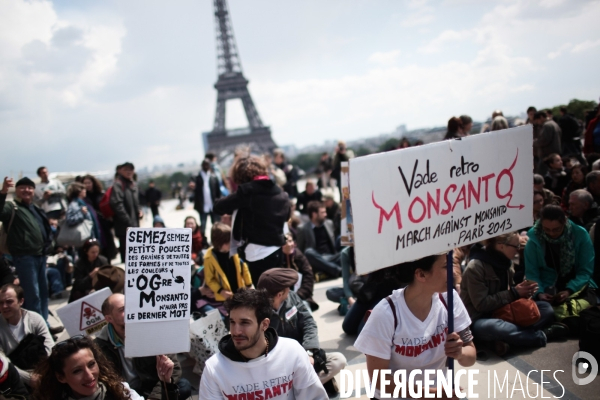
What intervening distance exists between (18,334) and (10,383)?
2.54 feet

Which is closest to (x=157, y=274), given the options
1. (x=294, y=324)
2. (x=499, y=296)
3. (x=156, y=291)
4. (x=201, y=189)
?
(x=156, y=291)

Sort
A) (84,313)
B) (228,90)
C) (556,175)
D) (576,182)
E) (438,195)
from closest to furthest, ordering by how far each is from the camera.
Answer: (438,195) → (84,313) → (576,182) → (556,175) → (228,90)

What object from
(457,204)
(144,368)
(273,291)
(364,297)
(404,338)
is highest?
(457,204)

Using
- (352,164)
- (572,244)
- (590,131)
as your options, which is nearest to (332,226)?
(572,244)

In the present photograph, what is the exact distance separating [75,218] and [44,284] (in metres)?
1.36

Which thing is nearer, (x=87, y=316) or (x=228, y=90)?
(x=87, y=316)

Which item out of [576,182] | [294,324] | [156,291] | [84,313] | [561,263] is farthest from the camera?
[576,182]

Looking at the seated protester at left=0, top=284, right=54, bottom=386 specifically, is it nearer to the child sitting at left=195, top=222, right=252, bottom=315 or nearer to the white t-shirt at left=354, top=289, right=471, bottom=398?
the child sitting at left=195, top=222, right=252, bottom=315

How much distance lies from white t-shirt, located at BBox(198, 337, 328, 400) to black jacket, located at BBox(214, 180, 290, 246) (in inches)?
76.9

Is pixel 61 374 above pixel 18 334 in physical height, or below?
above

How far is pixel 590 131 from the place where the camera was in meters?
7.86

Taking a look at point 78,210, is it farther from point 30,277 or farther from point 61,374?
point 61,374

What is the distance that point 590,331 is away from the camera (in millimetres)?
3650

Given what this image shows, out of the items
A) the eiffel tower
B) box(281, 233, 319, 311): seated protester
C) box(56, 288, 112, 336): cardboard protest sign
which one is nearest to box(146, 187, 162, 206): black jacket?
box(281, 233, 319, 311): seated protester
